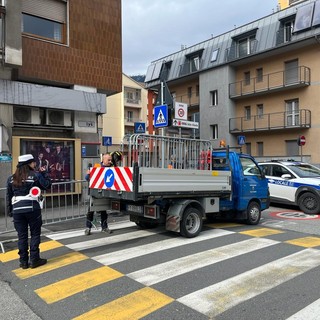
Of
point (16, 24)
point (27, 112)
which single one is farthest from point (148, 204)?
point (16, 24)

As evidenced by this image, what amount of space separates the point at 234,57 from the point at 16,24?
21280 millimetres

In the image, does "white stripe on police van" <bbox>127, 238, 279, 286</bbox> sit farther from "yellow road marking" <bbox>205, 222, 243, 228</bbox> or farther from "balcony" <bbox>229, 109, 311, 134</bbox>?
"balcony" <bbox>229, 109, 311, 134</bbox>

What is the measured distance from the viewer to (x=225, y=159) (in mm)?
9039

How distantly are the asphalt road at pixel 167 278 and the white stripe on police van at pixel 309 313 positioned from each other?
11 mm

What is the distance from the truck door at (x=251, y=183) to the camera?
9.11 metres

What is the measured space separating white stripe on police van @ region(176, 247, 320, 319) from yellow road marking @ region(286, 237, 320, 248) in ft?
3.21

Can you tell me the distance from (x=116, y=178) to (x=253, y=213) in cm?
416

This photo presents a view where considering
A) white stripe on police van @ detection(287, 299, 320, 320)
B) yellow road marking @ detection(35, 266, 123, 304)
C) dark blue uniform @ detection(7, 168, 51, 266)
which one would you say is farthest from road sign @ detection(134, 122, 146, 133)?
white stripe on police van @ detection(287, 299, 320, 320)

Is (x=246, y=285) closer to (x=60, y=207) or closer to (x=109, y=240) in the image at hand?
(x=109, y=240)

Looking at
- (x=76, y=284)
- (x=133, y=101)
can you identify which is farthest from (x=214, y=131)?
(x=76, y=284)

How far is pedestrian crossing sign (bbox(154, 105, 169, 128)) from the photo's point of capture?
32.5ft

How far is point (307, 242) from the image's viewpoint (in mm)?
7359

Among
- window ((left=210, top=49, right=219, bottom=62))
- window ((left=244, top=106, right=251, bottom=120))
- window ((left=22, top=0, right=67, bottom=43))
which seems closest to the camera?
window ((left=22, top=0, right=67, bottom=43))

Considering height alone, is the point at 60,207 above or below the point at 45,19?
below
